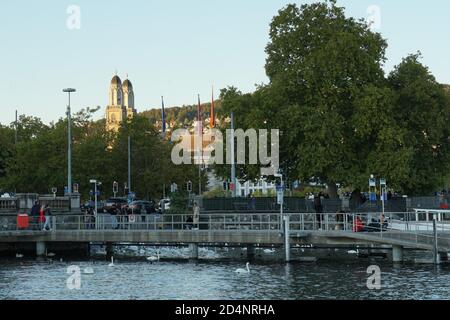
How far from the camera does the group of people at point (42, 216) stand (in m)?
58.2

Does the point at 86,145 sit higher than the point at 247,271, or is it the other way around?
the point at 86,145

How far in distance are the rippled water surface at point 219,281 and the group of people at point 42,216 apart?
4697 millimetres

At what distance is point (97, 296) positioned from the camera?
38.8 metres

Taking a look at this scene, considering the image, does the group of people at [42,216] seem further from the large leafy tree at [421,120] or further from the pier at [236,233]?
the large leafy tree at [421,120]

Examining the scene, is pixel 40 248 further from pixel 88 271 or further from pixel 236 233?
pixel 236 233

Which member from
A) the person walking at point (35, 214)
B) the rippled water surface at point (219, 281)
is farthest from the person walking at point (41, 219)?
the rippled water surface at point (219, 281)

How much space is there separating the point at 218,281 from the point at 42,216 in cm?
1812

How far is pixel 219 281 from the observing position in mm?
43656

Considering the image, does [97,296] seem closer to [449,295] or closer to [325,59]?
[449,295]

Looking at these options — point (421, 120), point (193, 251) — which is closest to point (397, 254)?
point (193, 251)
